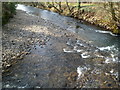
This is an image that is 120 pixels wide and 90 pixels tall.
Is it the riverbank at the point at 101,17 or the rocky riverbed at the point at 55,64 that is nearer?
the rocky riverbed at the point at 55,64

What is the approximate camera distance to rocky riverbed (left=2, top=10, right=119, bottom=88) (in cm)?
889

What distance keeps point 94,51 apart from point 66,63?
136 inches

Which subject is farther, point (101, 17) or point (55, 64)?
point (101, 17)

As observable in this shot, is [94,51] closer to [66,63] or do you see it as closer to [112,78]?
[66,63]

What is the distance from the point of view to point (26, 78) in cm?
934

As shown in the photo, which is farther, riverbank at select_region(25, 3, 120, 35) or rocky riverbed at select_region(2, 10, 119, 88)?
riverbank at select_region(25, 3, 120, 35)

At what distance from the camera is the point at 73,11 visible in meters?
33.2

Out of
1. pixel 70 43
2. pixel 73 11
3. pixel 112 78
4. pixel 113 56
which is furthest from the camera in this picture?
pixel 73 11

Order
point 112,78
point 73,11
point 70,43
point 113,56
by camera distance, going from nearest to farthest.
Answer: point 112,78
point 113,56
point 70,43
point 73,11

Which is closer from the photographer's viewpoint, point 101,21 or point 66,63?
point 66,63

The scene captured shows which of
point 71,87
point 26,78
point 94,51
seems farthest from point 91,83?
point 94,51

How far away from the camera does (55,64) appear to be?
11086mm

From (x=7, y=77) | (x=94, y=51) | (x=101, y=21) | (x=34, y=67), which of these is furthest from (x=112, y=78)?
(x=101, y=21)

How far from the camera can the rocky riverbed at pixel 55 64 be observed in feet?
29.2
